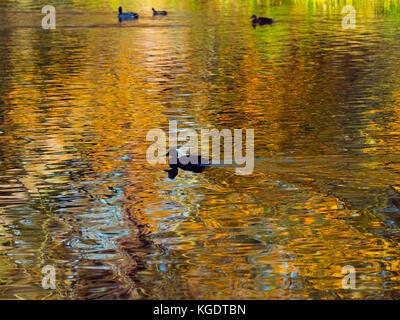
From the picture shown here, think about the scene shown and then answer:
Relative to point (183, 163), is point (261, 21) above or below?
above

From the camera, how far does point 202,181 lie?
486 inches

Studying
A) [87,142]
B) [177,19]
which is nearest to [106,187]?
[87,142]

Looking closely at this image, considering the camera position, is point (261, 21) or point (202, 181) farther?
point (261, 21)

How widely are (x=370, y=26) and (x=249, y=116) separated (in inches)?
857

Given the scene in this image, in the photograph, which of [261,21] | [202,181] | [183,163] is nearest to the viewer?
[202,181]

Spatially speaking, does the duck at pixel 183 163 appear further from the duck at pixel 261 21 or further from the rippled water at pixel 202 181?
the duck at pixel 261 21

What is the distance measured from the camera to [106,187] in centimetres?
1209

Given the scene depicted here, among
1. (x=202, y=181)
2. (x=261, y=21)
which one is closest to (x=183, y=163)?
(x=202, y=181)

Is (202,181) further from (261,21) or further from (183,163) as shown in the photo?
(261,21)

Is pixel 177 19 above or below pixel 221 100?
above

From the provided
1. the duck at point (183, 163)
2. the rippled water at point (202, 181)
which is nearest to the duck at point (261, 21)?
the rippled water at point (202, 181)

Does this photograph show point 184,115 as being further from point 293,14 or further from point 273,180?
point 293,14
